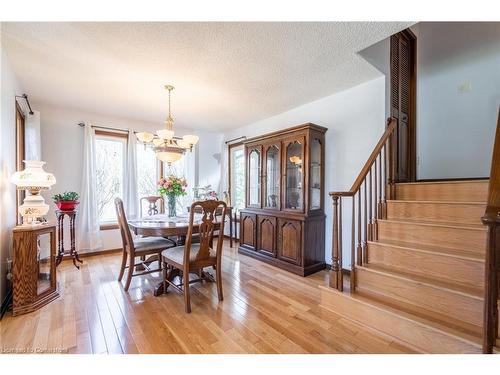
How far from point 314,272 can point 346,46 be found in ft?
8.41

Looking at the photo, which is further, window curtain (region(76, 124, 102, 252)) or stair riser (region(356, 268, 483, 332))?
window curtain (region(76, 124, 102, 252))

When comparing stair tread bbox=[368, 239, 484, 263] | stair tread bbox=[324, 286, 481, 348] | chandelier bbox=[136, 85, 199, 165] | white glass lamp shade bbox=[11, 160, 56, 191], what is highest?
chandelier bbox=[136, 85, 199, 165]

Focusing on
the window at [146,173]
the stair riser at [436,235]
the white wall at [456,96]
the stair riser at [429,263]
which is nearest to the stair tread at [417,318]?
the stair riser at [429,263]

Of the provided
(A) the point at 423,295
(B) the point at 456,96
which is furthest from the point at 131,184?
(B) the point at 456,96

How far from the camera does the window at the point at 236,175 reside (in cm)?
468

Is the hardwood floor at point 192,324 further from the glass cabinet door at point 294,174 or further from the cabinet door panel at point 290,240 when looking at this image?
the glass cabinet door at point 294,174

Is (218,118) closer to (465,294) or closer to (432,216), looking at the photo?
(432,216)

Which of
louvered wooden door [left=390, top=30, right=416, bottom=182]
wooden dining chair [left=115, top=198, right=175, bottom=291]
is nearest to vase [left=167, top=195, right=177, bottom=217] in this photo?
wooden dining chair [left=115, top=198, right=175, bottom=291]

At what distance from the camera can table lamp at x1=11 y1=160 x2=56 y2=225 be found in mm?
2146

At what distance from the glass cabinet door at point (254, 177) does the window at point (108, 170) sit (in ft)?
7.34

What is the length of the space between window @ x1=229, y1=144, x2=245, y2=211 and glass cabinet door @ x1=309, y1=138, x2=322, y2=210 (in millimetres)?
1781

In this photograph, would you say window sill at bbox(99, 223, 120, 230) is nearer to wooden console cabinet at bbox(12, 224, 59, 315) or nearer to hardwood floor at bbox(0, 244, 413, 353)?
hardwood floor at bbox(0, 244, 413, 353)
